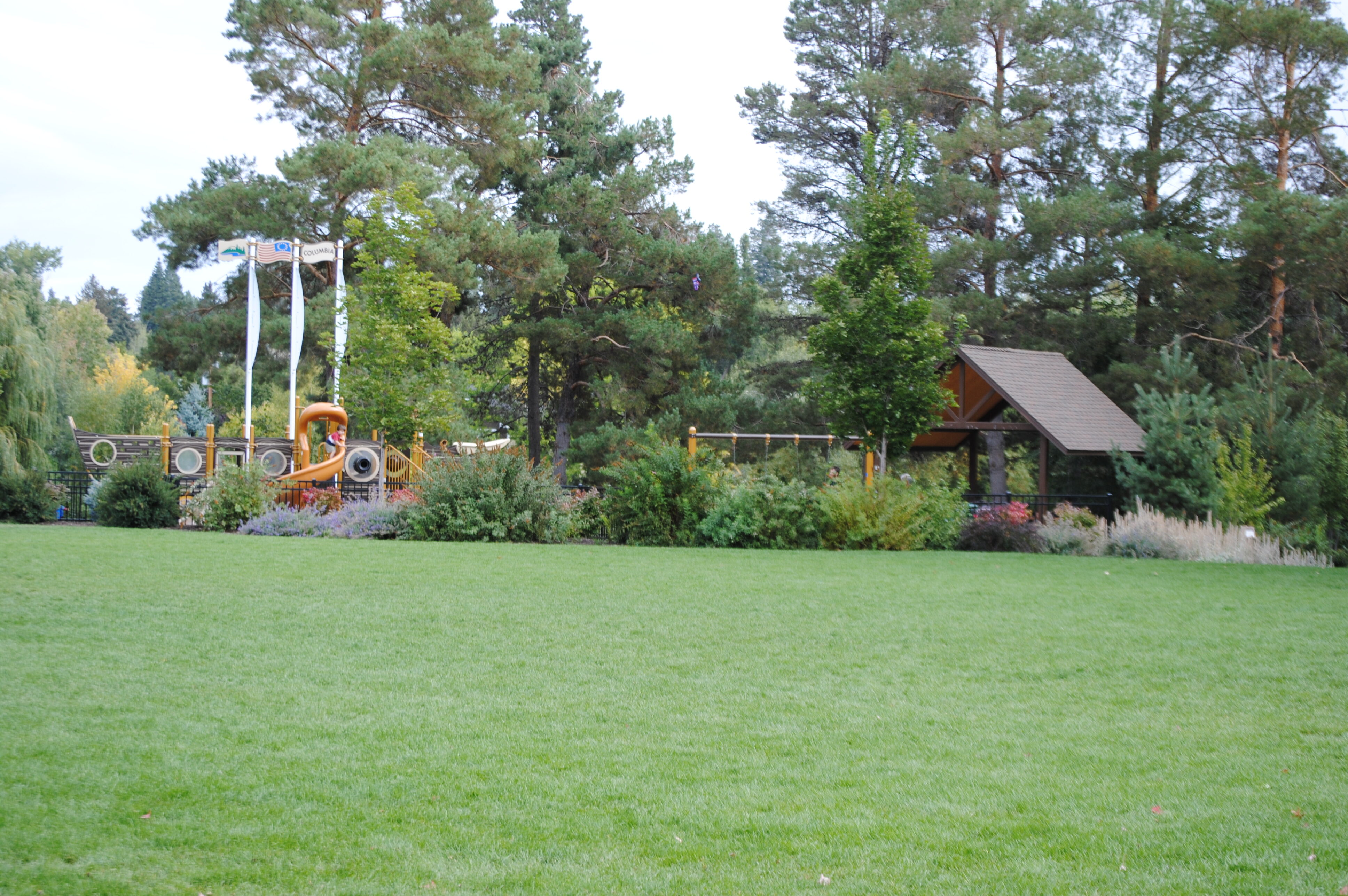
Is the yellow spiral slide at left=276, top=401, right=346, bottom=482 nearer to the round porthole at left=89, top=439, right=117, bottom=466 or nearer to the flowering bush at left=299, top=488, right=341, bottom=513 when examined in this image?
the flowering bush at left=299, top=488, right=341, bottom=513

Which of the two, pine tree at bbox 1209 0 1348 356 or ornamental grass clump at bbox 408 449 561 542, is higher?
pine tree at bbox 1209 0 1348 356

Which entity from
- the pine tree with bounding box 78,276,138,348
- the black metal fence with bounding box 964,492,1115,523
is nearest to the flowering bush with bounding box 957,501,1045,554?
the black metal fence with bounding box 964,492,1115,523

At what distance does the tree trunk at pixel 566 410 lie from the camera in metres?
36.2

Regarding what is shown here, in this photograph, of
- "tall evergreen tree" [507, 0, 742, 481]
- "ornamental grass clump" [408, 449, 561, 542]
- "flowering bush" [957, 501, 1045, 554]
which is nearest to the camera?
"ornamental grass clump" [408, 449, 561, 542]

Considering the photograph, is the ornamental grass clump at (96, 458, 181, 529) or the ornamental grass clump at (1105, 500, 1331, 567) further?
the ornamental grass clump at (96, 458, 181, 529)

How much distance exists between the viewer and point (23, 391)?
21.1 m

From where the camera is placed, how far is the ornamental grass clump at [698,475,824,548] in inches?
669

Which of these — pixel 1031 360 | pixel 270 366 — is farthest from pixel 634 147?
pixel 1031 360

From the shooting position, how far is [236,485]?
1802 centimetres

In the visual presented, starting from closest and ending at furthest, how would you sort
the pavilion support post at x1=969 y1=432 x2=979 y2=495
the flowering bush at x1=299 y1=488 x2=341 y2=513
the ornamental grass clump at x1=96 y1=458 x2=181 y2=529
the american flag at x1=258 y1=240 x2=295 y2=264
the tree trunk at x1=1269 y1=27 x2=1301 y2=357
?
the ornamental grass clump at x1=96 y1=458 x2=181 y2=529, the flowering bush at x1=299 y1=488 x2=341 y2=513, the american flag at x1=258 y1=240 x2=295 y2=264, the pavilion support post at x1=969 y1=432 x2=979 y2=495, the tree trunk at x1=1269 y1=27 x2=1301 y2=357

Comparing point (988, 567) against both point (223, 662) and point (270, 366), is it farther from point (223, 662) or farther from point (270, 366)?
point (270, 366)

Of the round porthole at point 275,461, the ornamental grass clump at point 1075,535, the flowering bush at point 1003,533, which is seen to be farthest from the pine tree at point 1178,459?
the round porthole at point 275,461

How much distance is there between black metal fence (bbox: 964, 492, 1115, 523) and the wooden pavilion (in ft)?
2.38

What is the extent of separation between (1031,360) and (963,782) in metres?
19.5
